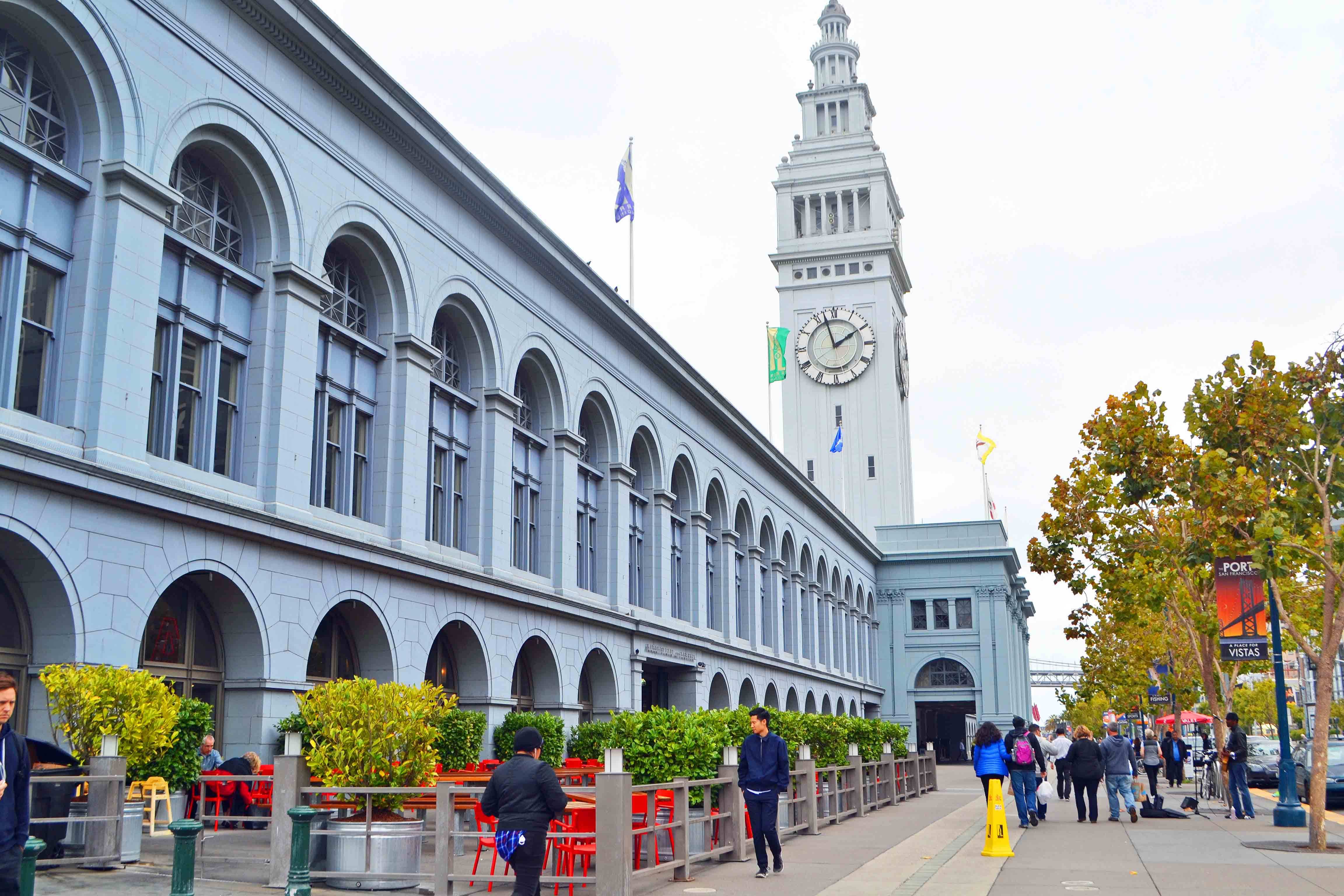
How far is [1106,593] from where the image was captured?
3219 cm

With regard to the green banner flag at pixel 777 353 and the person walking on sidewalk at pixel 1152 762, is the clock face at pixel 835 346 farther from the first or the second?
the person walking on sidewalk at pixel 1152 762

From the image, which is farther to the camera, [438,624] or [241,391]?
[438,624]

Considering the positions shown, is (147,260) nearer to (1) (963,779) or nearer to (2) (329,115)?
(2) (329,115)

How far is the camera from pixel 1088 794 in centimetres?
2397

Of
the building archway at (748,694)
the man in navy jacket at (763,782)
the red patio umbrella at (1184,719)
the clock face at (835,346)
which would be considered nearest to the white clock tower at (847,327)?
the clock face at (835,346)

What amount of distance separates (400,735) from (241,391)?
9.07 m

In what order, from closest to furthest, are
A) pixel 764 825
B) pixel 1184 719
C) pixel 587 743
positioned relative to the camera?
pixel 764 825, pixel 587 743, pixel 1184 719

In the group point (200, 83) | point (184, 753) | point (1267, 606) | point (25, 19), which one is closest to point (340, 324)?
point (200, 83)

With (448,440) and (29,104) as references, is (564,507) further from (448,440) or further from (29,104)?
(29,104)

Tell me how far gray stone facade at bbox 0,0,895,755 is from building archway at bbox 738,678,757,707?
1183cm

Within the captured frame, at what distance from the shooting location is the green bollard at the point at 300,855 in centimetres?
1058

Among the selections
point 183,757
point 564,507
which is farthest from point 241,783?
point 564,507

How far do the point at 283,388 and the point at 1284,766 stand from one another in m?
18.7

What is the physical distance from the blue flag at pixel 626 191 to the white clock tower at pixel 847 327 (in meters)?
47.7
